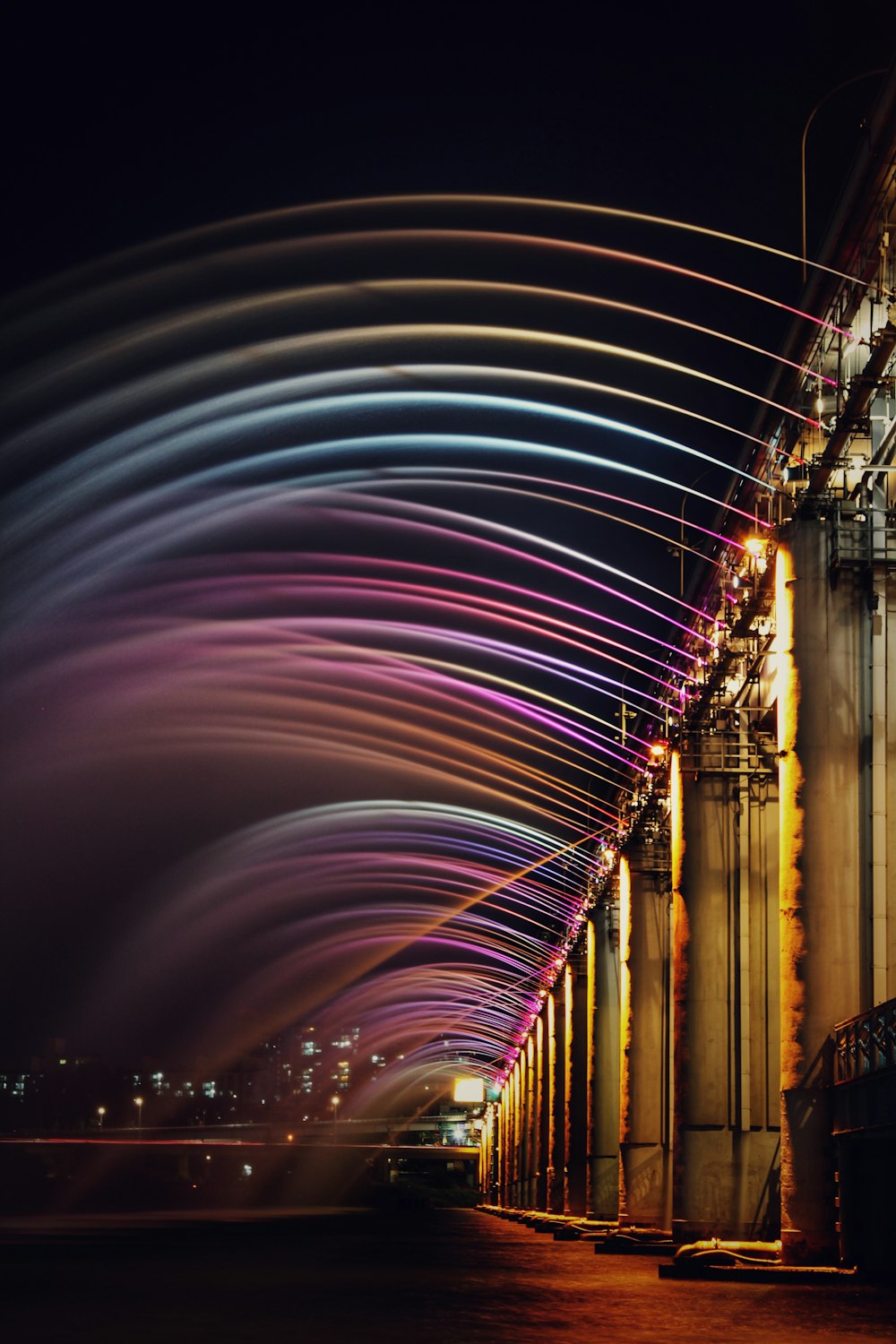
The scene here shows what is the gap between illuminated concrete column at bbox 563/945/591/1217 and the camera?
274 feet

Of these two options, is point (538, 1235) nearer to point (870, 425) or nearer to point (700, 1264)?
point (700, 1264)

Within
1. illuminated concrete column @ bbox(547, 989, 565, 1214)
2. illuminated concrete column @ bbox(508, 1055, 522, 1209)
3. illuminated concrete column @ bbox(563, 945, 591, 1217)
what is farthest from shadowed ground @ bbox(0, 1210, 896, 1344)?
illuminated concrete column @ bbox(508, 1055, 522, 1209)

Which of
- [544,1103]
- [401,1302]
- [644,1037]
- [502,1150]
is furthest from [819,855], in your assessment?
[502,1150]

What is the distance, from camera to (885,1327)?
65.4 ft

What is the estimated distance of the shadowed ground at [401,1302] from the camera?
1809cm

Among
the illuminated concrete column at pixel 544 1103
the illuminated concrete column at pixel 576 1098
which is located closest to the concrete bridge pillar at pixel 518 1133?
the illuminated concrete column at pixel 544 1103

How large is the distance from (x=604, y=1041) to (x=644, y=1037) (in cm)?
1373

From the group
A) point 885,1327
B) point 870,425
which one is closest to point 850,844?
point 870,425

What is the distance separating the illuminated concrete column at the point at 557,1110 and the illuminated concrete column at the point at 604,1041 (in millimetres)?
14613

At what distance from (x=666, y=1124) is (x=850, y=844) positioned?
28381 mm

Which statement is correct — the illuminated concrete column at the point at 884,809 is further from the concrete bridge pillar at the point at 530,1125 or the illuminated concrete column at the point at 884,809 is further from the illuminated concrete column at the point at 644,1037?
the concrete bridge pillar at the point at 530,1125

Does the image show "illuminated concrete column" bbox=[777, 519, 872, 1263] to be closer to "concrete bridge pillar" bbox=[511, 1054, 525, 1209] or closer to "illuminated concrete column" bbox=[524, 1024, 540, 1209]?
"illuminated concrete column" bbox=[524, 1024, 540, 1209]

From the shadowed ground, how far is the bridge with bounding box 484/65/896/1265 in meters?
3.63

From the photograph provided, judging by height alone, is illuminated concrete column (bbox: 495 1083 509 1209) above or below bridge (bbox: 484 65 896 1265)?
below
